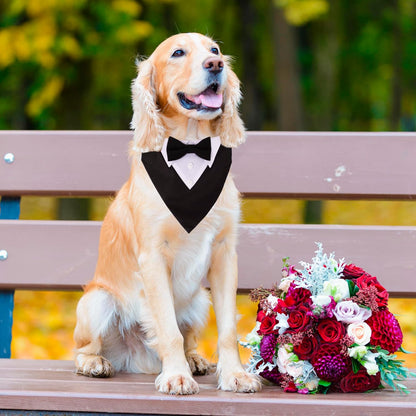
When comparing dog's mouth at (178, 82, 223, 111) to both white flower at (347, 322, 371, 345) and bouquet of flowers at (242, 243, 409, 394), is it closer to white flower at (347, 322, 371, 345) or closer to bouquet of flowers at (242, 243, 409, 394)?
bouquet of flowers at (242, 243, 409, 394)

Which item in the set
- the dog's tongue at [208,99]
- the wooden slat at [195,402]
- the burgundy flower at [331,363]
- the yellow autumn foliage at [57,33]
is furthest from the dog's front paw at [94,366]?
the yellow autumn foliage at [57,33]

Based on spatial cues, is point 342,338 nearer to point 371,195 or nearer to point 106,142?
point 371,195

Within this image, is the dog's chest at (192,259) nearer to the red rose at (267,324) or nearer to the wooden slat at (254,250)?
the red rose at (267,324)

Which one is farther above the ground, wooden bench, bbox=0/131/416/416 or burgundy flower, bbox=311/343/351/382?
wooden bench, bbox=0/131/416/416

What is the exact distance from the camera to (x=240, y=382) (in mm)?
2590

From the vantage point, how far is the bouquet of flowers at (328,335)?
253 cm

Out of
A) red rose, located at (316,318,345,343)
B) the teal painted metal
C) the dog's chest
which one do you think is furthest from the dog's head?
the teal painted metal

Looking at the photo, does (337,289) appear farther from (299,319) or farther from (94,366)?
(94,366)

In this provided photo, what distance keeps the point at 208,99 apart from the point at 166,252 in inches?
24.3

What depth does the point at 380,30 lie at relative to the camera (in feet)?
50.0

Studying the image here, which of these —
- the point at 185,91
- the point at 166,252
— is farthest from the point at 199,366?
the point at 185,91

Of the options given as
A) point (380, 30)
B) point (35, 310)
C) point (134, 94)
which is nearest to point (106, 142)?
point (134, 94)

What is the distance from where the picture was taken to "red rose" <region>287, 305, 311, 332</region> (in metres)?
2.59

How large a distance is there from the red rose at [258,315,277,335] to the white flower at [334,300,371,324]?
0.25 meters
